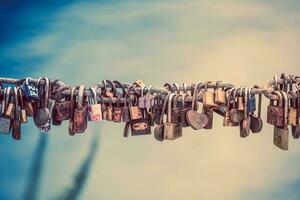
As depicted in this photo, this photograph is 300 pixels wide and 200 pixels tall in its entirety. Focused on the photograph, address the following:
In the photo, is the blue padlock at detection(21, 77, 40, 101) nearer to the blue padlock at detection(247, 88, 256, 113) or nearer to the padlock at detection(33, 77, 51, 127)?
the padlock at detection(33, 77, 51, 127)

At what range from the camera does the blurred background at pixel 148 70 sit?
2.21 metres

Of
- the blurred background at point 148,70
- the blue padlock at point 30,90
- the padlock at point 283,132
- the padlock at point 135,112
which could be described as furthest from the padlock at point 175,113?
the blurred background at point 148,70

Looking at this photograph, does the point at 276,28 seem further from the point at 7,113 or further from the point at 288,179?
the point at 7,113

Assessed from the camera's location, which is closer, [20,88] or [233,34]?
[20,88]

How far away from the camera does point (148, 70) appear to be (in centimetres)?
224

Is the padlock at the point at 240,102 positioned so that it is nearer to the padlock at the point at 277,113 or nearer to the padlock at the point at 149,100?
the padlock at the point at 277,113

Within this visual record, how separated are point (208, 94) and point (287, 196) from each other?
109 cm

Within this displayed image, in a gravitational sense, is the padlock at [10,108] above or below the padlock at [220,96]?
below

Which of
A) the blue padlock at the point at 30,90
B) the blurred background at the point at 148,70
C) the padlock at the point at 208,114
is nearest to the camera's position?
the blue padlock at the point at 30,90

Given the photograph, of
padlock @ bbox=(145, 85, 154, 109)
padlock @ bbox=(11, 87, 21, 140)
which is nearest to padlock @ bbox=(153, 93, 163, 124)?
padlock @ bbox=(145, 85, 154, 109)

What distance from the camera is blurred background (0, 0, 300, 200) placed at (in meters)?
2.21

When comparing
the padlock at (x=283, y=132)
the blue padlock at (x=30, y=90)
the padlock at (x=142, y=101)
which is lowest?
the padlock at (x=283, y=132)

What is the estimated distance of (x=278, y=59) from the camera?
2229mm

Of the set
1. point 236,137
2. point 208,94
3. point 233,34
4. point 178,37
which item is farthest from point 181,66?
point 208,94
